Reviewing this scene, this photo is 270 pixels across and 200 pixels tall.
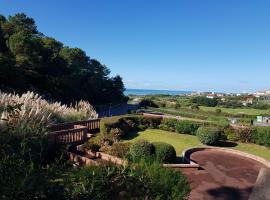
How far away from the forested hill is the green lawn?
14654 mm

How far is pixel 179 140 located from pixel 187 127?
2.14m

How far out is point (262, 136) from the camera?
13.7 m

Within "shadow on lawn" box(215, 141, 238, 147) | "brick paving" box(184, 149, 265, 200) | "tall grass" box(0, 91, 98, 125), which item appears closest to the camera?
"brick paving" box(184, 149, 265, 200)

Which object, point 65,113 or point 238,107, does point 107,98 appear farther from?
point 65,113

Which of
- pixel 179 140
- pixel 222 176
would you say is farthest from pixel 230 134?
pixel 222 176

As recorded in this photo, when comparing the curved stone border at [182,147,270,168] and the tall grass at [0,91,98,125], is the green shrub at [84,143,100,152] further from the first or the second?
the curved stone border at [182,147,270,168]

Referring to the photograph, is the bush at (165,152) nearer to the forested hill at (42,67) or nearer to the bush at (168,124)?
the bush at (168,124)

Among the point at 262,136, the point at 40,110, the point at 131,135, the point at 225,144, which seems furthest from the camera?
the point at 131,135

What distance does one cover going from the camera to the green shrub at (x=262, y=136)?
13.4 metres

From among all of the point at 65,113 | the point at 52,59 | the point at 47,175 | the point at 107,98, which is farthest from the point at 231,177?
the point at 107,98

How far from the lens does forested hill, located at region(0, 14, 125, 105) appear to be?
26375 millimetres

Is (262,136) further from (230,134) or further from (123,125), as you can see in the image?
(123,125)

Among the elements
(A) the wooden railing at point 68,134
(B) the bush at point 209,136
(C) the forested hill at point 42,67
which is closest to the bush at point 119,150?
(A) the wooden railing at point 68,134

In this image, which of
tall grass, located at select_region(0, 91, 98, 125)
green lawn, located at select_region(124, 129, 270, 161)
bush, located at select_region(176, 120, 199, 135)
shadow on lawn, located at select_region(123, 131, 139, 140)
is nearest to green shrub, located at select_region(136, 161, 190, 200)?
tall grass, located at select_region(0, 91, 98, 125)
